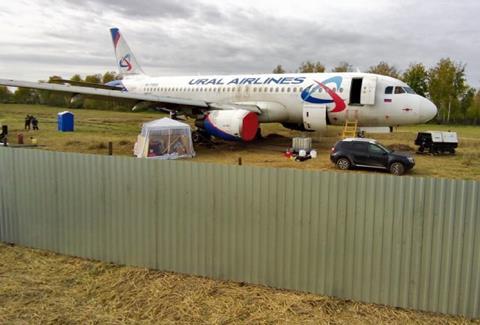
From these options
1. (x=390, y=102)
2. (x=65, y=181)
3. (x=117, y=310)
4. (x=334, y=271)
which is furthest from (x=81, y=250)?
(x=390, y=102)

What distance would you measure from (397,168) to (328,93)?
6.32m

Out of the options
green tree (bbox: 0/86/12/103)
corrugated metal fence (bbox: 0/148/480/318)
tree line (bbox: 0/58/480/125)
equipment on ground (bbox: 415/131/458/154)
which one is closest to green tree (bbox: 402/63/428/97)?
tree line (bbox: 0/58/480/125)

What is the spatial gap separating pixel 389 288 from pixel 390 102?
52.1 feet

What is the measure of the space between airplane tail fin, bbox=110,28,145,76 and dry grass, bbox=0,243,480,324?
2805cm

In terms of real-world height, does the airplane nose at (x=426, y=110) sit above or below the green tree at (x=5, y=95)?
below

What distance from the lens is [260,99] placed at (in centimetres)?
2298

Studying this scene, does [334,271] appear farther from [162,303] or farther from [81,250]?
[81,250]

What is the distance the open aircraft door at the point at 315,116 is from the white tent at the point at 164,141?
6.38 meters

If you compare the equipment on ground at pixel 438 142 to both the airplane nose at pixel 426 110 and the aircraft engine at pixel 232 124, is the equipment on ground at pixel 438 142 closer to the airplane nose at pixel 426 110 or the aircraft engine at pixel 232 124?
the airplane nose at pixel 426 110

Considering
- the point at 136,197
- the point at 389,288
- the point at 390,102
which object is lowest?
the point at 389,288

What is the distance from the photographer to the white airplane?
1973cm

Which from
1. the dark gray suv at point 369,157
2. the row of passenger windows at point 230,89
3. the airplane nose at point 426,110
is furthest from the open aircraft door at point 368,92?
the dark gray suv at point 369,157

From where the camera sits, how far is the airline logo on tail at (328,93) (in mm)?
20219

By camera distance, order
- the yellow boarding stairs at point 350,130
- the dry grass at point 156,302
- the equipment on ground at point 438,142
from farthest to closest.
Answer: the equipment on ground at point 438,142 → the yellow boarding stairs at point 350,130 → the dry grass at point 156,302
